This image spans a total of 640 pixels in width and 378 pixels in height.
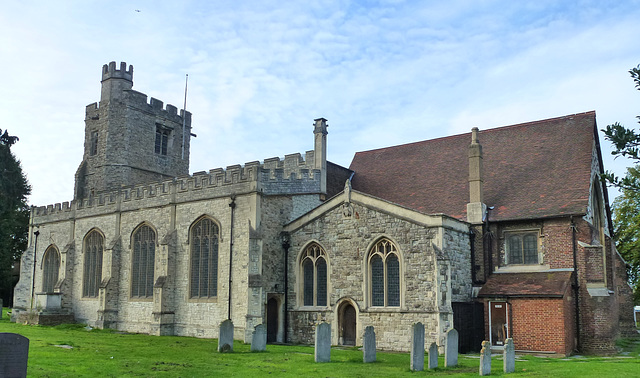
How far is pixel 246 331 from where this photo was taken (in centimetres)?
2366

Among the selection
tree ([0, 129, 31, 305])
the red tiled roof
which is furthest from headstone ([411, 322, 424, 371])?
tree ([0, 129, 31, 305])

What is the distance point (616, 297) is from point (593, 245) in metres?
5.02

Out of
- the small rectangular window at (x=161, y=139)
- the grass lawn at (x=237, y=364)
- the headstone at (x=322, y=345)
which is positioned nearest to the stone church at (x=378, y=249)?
the grass lawn at (x=237, y=364)

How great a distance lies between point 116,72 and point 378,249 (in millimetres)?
23733

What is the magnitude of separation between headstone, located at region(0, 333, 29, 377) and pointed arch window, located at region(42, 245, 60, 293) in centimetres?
2903

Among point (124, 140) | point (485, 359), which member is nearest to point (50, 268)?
point (124, 140)

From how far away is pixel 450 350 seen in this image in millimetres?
16047

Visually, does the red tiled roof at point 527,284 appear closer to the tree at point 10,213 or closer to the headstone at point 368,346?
the headstone at point 368,346

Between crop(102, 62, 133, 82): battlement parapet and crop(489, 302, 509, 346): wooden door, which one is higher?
crop(102, 62, 133, 82): battlement parapet

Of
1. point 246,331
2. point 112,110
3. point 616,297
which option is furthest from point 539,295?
point 112,110

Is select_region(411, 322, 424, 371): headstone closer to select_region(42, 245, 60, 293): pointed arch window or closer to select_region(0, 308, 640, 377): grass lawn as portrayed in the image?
select_region(0, 308, 640, 377): grass lawn

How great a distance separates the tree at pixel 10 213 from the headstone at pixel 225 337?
67.3 feet

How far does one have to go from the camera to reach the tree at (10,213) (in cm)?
3344

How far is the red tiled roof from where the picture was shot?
2077cm
